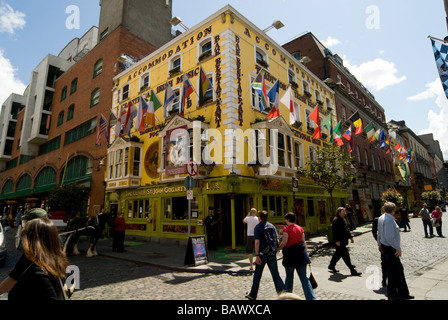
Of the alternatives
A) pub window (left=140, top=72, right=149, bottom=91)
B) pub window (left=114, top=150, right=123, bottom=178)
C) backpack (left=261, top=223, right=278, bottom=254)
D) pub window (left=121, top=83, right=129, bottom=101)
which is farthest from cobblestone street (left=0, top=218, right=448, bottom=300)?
pub window (left=121, top=83, right=129, bottom=101)

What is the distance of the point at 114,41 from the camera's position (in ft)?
78.8

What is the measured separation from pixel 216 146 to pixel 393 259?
9.68m

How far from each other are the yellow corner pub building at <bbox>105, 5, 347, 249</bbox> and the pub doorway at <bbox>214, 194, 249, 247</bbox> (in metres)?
0.06

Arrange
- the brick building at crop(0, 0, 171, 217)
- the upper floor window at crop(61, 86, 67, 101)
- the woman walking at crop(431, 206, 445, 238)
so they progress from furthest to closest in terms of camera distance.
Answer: the upper floor window at crop(61, 86, 67, 101) < the brick building at crop(0, 0, 171, 217) < the woman walking at crop(431, 206, 445, 238)

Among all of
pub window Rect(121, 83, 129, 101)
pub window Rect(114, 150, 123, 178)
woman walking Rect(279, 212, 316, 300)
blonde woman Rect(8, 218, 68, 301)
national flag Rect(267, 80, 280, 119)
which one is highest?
pub window Rect(121, 83, 129, 101)

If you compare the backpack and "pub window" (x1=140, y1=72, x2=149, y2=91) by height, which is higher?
"pub window" (x1=140, y1=72, x2=149, y2=91)

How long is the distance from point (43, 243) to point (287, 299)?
2.23 meters

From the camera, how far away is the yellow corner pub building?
13461mm

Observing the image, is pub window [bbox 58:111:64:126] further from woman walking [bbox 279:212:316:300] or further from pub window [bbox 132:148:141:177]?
woman walking [bbox 279:212:316:300]

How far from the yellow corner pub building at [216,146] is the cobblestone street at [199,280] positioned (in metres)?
3.93

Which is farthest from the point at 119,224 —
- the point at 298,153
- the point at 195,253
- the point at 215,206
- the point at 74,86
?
the point at 74,86

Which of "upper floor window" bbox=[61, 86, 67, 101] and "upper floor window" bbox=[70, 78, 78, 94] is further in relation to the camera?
Result: "upper floor window" bbox=[61, 86, 67, 101]
